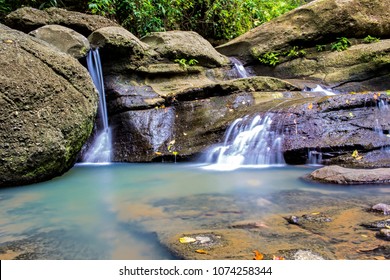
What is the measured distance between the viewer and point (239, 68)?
34.4 ft

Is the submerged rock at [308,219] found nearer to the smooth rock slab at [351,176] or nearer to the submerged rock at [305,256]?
the submerged rock at [305,256]

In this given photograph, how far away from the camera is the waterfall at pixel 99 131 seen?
22.6ft

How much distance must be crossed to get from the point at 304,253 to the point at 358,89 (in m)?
8.32

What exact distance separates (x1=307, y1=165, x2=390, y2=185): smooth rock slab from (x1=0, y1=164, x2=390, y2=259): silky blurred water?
0.53ft

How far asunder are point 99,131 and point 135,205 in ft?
13.3

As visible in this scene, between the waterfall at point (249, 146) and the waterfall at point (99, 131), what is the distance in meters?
2.17

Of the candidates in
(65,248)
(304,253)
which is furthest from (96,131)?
(304,253)

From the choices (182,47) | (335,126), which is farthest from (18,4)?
(335,126)

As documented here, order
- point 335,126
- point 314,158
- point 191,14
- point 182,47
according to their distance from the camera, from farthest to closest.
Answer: point 191,14 → point 182,47 → point 335,126 → point 314,158

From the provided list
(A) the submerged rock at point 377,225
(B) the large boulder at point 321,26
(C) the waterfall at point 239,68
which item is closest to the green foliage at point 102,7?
(C) the waterfall at point 239,68

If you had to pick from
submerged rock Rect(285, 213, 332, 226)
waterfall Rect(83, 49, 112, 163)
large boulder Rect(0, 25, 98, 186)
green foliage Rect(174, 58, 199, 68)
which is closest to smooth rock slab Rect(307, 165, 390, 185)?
submerged rock Rect(285, 213, 332, 226)

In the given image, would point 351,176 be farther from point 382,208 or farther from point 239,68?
point 239,68

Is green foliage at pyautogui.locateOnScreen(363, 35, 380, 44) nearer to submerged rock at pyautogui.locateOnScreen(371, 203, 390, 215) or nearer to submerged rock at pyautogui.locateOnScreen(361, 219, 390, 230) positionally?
submerged rock at pyautogui.locateOnScreen(371, 203, 390, 215)

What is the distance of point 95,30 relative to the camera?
8.22 meters
